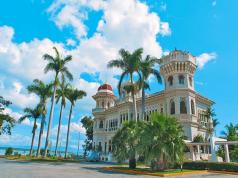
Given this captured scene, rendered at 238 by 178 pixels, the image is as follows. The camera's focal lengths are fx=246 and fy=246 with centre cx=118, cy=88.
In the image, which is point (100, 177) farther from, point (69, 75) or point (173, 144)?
point (69, 75)

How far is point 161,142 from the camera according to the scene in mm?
22781

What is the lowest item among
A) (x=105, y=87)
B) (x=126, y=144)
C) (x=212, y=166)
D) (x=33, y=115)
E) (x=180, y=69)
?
(x=212, y=166)

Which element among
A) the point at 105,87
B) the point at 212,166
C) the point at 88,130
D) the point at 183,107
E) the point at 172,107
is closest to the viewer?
the point at 212,166

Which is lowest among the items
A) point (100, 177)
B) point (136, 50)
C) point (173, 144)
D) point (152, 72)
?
point (100, 177)

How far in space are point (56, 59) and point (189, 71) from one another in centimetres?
2346

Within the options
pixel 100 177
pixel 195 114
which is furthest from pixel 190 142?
pixel 100 177

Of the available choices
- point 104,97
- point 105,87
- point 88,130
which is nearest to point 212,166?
point 104,97

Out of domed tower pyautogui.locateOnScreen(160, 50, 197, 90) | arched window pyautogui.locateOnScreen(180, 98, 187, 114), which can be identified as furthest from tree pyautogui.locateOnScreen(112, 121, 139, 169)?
domed tower pyautogui.locateOnScreen(160, 50, 197, 90)

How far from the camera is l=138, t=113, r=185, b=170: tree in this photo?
2248cm

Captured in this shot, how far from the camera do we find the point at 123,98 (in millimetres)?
54969

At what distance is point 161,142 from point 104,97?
4045 centimetres

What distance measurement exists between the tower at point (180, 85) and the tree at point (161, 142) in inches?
595

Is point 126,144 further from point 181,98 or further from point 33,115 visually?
point 33,115

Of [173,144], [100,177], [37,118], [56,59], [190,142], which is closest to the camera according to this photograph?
[100,177]
